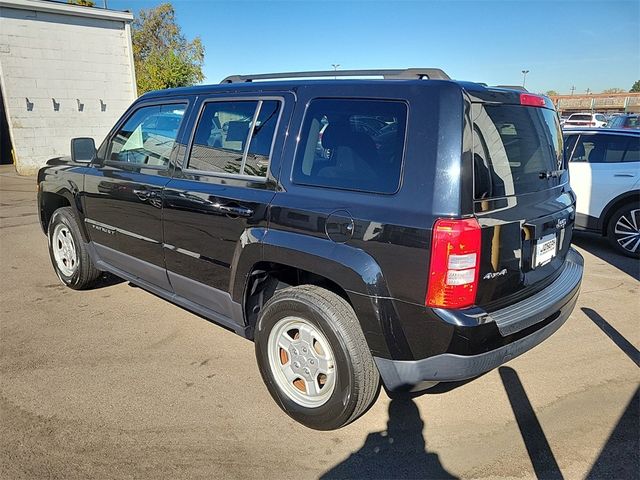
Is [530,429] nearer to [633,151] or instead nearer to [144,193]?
[144,193]

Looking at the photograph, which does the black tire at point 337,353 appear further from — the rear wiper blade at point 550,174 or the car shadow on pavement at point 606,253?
the car shadow on pavement at point 606,253

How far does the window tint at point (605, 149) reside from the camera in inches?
248

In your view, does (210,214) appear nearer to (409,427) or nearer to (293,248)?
(293,248)

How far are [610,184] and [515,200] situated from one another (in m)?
4.90

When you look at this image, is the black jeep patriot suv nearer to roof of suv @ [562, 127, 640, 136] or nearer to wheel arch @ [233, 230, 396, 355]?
wheel arch @ [233, 230, 396, 355]

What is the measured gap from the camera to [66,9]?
→ 562 inches

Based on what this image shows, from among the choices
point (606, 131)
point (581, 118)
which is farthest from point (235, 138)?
point (581, 118)

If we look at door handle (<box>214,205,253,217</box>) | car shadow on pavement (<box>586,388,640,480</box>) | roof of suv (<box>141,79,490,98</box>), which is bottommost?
car shadow on pavement (<box>586,388,640,480</box>)

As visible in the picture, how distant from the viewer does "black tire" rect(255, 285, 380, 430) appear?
2.46 m

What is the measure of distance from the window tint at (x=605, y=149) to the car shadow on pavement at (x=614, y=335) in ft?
9.86

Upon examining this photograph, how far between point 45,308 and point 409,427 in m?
3.56

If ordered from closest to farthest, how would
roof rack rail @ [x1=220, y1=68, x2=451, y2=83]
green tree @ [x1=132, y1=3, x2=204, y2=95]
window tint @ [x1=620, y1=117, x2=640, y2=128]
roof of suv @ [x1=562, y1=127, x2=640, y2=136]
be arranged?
roof rack rail @ [x1=220, y1=68, x2=451, y2=83], roof of suv @ [x1=562, y1=127, x2=640, y2=136], window tint @ [x1=620, y1=117, x2=640, y2=128], green tree @ [x1=132, y1=3, x2=204, y2=95]

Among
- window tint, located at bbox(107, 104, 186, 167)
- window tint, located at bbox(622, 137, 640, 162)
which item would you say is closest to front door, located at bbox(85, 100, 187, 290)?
window tint, located at bbox(107, 104, 186, 167)

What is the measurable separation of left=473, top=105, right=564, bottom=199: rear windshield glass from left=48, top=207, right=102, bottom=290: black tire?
12.7ft
